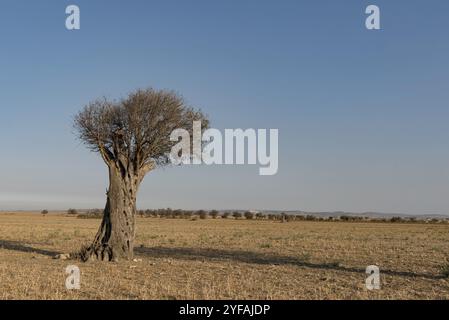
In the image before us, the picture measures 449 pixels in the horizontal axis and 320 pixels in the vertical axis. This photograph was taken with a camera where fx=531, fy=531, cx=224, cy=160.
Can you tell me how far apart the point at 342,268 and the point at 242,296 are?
8265 mm

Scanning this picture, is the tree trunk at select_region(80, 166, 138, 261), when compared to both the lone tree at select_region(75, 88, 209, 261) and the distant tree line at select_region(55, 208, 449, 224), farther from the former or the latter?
the distant tree line at select_region(55, 208, 449, 224)

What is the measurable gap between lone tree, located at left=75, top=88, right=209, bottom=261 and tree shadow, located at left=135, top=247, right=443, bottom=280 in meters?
3.21

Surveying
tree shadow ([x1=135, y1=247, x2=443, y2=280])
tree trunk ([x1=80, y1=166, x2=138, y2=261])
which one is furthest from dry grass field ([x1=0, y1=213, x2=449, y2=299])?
tree trunk ([x1=80, y1=166, x2=138, y2=261])

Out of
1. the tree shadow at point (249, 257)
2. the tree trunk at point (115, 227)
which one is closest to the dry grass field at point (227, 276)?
the tree shadow at point (249, 257)

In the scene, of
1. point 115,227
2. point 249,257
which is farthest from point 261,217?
point 115,227

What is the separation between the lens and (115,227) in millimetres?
21703

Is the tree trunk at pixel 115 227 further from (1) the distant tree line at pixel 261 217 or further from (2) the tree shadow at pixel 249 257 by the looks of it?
(1) the distant tree line at pixel 261 217

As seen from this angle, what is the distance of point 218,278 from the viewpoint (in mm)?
15953

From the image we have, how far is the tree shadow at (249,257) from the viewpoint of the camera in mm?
18748

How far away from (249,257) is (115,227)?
6371mm

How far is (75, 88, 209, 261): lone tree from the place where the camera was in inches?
854

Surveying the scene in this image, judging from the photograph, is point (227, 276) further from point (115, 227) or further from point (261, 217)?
point (261, 217)
